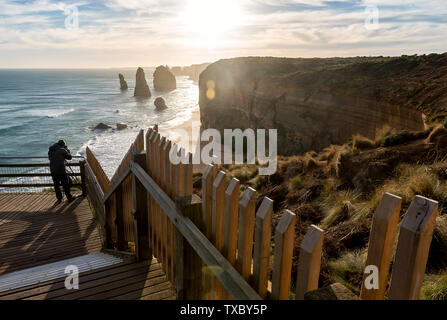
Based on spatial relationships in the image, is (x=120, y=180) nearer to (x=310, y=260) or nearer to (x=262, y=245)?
(x=262, y=245)

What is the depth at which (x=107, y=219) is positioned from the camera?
17.6 ft

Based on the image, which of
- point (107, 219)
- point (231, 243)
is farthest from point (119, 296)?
point (107, 219)

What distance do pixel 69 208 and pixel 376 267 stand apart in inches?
335

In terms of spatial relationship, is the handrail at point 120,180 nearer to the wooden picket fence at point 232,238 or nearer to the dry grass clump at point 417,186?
the wooden picket fence at point 232,238

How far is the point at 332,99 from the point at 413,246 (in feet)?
85.4

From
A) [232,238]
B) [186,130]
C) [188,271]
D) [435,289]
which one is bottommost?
[186,130]

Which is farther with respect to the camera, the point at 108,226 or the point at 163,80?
the point at 163,80

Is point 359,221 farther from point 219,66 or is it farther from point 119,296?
point 219,66

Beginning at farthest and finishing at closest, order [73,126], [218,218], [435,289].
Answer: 1. [73,126]
2. [435,289]
3. [218,218]

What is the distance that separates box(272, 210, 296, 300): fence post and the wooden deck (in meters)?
1.82

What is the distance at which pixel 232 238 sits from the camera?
2023mm

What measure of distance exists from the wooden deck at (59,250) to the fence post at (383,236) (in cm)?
231

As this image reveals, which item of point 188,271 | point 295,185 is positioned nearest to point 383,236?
point 188,271

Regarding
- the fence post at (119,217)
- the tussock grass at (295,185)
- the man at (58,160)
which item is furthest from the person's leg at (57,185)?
the tussock grass at (295,185)
